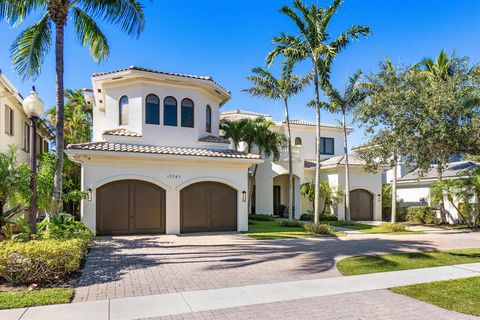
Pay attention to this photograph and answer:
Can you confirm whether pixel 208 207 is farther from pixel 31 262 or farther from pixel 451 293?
pixel 451 293

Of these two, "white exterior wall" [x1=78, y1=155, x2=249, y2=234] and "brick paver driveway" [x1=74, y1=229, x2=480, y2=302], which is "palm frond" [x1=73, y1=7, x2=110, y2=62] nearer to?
"white exterior wall" [x1=78, y1=155, x2=249, y2=234]

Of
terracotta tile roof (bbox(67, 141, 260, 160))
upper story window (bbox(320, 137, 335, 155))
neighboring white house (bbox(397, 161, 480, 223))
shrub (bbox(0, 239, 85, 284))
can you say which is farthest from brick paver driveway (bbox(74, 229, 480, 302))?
upper story window (bbox(320, 137, 335, 155))

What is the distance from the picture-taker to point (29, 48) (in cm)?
1377

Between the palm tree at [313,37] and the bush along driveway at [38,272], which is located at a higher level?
the palm tree at [313,37]

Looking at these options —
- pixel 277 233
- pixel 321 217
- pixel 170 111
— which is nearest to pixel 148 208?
pixel 170 111

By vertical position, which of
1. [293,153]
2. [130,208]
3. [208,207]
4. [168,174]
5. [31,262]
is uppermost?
[293,153]

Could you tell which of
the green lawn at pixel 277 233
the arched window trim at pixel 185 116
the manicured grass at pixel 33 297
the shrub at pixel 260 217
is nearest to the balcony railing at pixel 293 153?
the shrub at pixel 260 217

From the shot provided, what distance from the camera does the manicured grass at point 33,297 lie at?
670cm

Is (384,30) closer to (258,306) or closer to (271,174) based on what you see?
(271,174)

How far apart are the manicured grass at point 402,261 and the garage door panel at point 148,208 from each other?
31.9ft

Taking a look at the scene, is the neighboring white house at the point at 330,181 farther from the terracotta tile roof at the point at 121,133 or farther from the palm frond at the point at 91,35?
the palm frond at the point at 91,35

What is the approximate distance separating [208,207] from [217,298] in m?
11.3

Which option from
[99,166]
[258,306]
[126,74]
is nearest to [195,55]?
[126,74]

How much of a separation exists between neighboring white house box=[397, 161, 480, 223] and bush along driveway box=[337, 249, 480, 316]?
14585 millimetres
